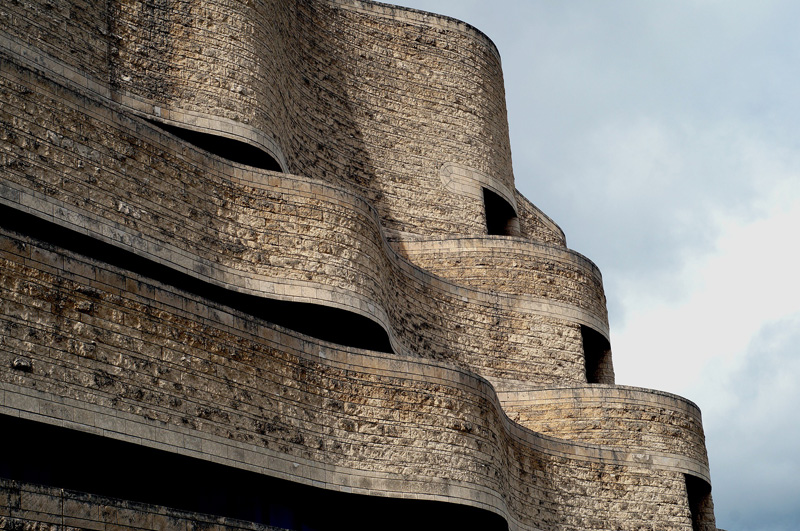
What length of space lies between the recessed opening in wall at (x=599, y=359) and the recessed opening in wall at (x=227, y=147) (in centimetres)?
899

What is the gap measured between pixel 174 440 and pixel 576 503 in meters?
9.27

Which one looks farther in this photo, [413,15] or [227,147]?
[413,15]

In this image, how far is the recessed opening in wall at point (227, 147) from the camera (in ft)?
65.1

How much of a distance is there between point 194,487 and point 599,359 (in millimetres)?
13778

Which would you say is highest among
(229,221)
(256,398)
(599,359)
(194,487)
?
(599,359)

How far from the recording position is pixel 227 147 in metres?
20.4

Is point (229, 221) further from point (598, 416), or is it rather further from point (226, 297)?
point (598, 416)

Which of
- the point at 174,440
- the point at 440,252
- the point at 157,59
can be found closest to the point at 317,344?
the point at 174,440

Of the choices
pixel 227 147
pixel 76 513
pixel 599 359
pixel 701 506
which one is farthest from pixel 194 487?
pixel 599 359

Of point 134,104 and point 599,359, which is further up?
point 134,104

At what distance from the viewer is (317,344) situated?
16.6 metres

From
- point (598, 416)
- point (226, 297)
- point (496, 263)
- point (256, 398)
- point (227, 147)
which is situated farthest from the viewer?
point (496, 263)

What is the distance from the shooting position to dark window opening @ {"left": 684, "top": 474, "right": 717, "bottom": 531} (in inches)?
925

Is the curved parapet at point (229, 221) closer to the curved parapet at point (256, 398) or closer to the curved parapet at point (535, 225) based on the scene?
the curved parapet at point (256, 398)
